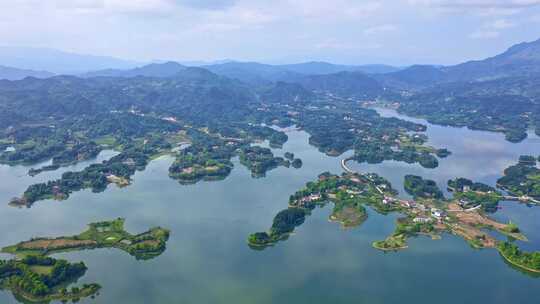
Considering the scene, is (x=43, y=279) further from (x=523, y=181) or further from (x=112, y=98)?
(x=112, y=98)

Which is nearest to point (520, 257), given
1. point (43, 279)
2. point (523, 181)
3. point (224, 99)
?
point (523, 181)

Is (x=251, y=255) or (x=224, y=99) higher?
(x=224, y=99)

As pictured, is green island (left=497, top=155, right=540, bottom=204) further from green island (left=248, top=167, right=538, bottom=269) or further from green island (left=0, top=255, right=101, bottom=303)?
green island (left=0, top=255, right=101, bottom=303)

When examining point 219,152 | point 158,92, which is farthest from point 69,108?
point 219,152

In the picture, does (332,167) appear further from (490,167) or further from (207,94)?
(207,94)

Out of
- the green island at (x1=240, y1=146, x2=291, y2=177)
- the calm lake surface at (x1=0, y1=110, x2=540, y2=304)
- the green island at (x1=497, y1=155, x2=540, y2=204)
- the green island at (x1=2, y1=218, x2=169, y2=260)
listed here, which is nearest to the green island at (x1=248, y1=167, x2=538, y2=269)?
the calm lake surface at (x1=0, y1=110, x2=540, y2=304)

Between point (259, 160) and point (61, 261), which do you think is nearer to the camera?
point (61, 261)

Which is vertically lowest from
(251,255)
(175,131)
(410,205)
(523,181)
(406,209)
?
(251,255)
